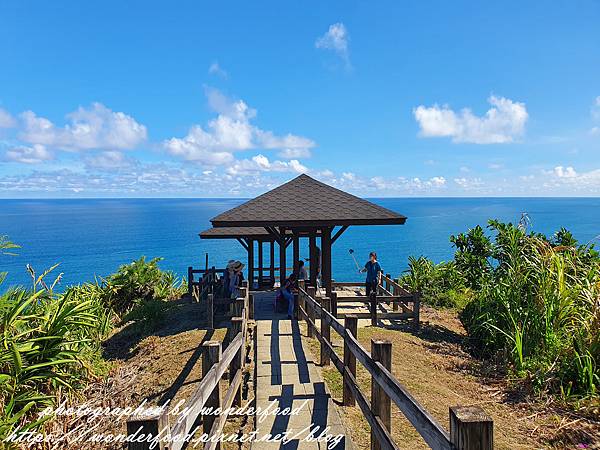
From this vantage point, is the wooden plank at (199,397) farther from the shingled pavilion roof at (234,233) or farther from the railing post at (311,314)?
the shingled pavilion roof at (234,233)

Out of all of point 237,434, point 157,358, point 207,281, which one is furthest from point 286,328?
point 207,281

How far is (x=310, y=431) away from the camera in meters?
4.89

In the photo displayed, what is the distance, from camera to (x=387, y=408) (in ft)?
13.1

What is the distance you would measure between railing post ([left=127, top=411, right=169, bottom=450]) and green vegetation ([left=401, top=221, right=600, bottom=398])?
6.49 m

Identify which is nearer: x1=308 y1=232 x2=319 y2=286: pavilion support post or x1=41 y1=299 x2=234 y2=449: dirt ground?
x1=41 y1=299 x2=234 y2=449: dirt ground

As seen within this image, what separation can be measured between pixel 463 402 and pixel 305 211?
25.0ft

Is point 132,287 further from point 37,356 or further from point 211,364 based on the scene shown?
point 211,364

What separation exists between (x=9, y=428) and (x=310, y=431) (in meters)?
3.69

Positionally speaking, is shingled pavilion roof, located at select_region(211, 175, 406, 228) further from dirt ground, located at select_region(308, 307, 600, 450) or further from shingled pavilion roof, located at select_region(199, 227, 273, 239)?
shingled pavilion roof, located at select_region(199, 227, 273, 239)

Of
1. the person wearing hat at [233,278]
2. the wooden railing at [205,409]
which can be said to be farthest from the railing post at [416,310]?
the wooden railing at [205,409]

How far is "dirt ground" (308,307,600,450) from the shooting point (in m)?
5.27

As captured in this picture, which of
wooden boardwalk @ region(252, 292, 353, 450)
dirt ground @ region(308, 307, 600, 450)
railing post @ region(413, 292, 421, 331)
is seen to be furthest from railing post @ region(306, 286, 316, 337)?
railing post @ region(413, 292, 421, 331)

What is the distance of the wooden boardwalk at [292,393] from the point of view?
189 inches

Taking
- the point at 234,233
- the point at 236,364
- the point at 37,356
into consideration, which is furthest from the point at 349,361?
the point at 234,233
